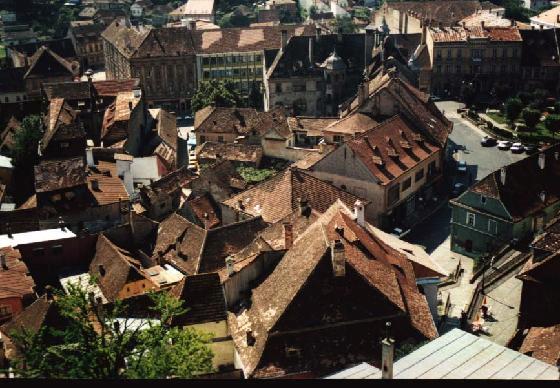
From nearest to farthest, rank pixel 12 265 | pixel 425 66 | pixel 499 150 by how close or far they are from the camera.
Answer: pixel 12 265 < pixel 499 150 < pixel 425 66

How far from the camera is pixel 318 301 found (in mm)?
34875

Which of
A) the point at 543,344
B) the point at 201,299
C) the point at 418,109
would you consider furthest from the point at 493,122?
the point at 201,299

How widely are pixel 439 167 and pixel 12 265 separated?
39046 millimetres

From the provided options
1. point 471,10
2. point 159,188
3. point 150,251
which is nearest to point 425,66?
point 471,10

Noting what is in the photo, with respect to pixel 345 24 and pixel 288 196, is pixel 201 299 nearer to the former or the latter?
pixel 288 196

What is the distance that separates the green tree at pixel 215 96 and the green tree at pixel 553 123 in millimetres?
37671

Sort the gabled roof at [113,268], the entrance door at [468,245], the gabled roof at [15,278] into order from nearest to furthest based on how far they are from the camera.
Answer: the gabled roof at [15,278]
the gabled roof at [113,268]
the entrance door at [468,245]

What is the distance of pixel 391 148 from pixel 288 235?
2261 centimetres

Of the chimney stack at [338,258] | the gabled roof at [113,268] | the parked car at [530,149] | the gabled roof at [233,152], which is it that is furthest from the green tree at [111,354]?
the parked car at [530,149]

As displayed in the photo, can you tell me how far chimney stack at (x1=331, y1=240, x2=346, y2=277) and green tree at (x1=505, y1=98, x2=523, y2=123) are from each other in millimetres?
57757

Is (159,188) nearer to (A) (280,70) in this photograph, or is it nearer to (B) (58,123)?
(B) (58,123)

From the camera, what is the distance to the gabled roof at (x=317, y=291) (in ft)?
114

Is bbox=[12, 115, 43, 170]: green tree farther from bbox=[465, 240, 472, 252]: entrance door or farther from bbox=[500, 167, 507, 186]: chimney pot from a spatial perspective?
bbox=[500, 167, 507, 186]: chimney pot

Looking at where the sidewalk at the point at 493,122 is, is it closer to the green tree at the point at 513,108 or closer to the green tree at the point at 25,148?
the green tree at the point at 513,108
